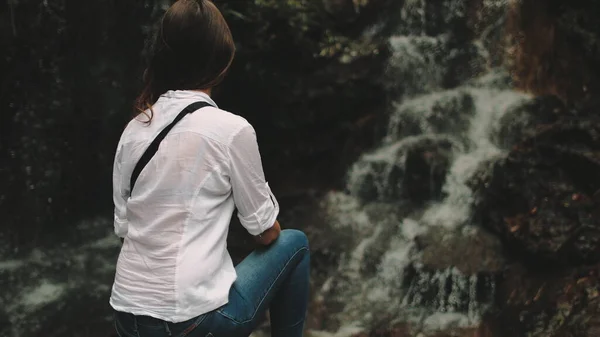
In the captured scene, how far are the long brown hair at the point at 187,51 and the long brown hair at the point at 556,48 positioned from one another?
4847 millimetres

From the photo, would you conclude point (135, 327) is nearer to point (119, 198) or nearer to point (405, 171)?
point (119, 198)

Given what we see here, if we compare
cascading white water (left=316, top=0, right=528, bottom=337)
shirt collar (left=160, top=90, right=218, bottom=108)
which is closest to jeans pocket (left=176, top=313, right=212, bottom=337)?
shirt collar (left=160, top=90, right=218, bottom=108)

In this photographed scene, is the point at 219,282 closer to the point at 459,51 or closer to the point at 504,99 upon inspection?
the point at 504,99

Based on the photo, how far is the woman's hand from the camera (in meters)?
1.85

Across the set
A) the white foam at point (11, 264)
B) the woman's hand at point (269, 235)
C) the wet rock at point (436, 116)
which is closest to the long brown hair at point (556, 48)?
the wet rock at point (436, 116)

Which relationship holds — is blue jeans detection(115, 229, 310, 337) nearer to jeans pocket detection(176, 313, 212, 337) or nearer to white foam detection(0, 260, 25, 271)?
jeans pocket detection(176, 313, 212, 337)

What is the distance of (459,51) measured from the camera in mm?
6414

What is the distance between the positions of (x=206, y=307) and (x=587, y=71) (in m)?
5.36

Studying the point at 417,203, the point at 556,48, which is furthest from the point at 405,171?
the point at 556,48

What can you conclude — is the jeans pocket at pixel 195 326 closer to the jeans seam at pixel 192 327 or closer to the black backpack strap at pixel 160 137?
the jeans seam at pixel 192 327

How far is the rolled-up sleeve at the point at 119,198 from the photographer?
172 cm

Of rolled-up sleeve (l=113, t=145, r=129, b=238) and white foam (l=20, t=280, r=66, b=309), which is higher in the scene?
rolled-up sleeve (l=113, t=145, r=129, b=238)

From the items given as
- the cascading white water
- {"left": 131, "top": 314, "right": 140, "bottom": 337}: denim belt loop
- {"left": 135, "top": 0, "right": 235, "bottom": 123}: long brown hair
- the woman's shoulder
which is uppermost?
{"left": 135, "top": 0, "right": 235, "bottom": 123}: long brown hair

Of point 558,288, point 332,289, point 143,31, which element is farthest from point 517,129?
point 143,31
